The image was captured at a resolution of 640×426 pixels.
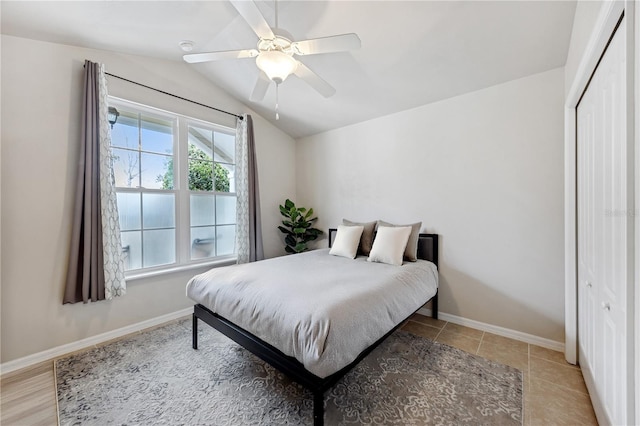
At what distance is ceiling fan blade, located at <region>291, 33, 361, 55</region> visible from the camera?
162 cm

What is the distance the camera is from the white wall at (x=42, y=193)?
82.8 inches

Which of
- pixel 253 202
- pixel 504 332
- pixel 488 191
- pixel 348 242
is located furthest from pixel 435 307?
pixel 253 202

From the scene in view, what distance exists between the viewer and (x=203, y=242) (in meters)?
3.46

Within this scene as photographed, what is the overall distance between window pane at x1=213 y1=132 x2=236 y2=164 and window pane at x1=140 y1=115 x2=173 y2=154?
1.90ft

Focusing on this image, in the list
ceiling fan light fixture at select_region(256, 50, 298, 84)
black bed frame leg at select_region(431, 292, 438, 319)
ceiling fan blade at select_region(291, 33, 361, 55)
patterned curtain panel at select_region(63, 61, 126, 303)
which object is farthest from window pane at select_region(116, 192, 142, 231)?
black bed frame leg at select_region(431, 292, 438, 319)

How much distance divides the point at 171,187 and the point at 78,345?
1768 millimetres

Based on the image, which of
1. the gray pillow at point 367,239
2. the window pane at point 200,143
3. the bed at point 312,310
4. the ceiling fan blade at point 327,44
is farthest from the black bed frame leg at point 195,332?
the ceiling fan blade at point 327,44

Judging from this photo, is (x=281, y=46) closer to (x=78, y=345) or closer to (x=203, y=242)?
(x=203, y=242)

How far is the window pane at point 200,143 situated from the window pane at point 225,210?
0.59 metres

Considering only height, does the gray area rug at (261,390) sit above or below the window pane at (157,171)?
below

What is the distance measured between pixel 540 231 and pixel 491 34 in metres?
1.75

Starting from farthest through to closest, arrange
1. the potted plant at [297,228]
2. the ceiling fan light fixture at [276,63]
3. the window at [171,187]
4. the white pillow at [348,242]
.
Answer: the potted plant at [297,228] < the white pillow at [348,242] < the window at [171,187] < the ceiling fan light fixture at [276,63]

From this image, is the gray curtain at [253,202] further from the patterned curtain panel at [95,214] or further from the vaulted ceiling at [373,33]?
the patterned curtain panel at [95,214]

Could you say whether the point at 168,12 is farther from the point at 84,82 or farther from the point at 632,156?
the point at 632,156
